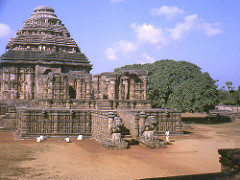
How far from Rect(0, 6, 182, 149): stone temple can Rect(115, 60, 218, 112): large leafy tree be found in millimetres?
9523

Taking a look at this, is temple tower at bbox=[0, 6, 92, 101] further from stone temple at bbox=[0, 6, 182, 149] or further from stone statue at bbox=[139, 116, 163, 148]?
stone statue at bbox=[139, 116, 163, 148]

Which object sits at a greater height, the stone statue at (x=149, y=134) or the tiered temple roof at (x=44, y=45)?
the tiered temple roof at (x=44, y=45)

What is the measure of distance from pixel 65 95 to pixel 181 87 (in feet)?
57.8

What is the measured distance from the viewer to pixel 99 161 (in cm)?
1341

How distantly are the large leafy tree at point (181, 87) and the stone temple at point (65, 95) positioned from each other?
9.52m

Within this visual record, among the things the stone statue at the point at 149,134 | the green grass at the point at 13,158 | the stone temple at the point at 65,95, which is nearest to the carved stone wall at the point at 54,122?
the stone temple at the point at 65,95

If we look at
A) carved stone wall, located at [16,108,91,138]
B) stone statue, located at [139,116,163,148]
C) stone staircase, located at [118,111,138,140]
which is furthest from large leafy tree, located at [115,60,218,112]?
stone statue, located at [139,116,163,148]

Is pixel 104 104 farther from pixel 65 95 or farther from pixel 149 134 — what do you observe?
pixel 149 134

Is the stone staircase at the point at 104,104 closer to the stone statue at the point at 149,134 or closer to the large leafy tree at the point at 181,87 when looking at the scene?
the stone statue at the point at 149,134

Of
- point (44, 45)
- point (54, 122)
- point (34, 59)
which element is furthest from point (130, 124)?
point (44, 45)

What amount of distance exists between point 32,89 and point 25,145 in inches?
769

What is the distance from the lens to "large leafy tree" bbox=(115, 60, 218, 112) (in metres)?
33.9

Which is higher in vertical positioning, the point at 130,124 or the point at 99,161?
the point at 130,124

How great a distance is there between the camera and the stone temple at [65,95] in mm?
19234
